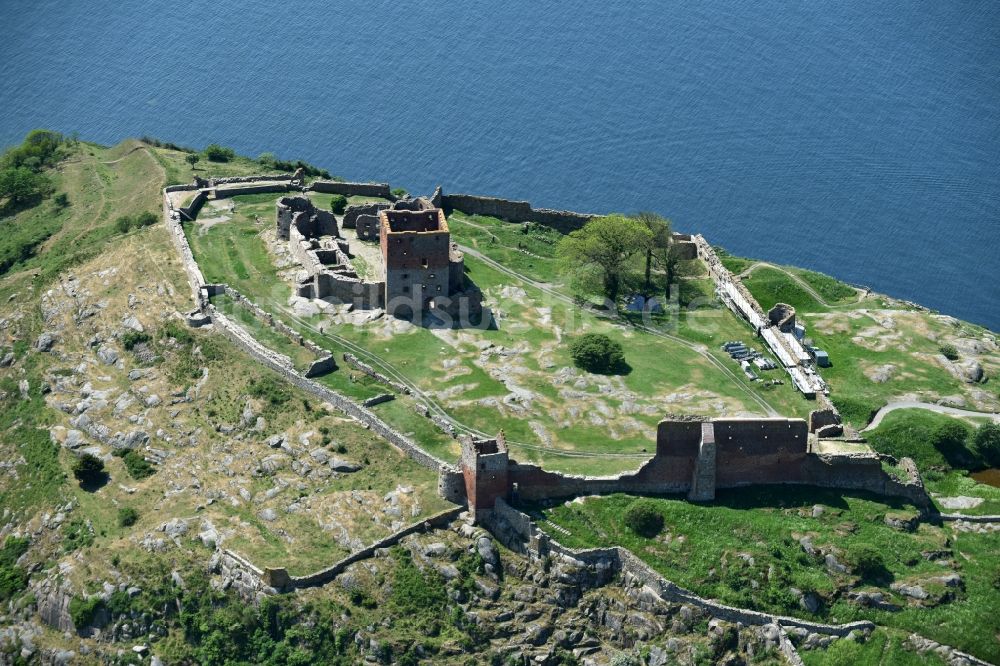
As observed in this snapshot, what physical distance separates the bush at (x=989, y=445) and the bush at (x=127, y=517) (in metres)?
60.8

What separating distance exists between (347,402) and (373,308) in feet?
47.1

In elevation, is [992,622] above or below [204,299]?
below

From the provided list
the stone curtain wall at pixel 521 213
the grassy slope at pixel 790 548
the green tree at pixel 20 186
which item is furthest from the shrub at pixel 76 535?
the green tree at pixel 20 186

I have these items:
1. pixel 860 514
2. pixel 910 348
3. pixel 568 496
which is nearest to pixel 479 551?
pixel 568 496

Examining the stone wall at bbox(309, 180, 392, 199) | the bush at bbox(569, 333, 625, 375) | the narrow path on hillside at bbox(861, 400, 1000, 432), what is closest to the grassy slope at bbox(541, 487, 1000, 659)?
the narrow path on hillside at bbox(861, 400, 1000, 432)

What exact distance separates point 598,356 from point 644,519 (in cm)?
1792

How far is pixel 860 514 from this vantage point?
97.8 m

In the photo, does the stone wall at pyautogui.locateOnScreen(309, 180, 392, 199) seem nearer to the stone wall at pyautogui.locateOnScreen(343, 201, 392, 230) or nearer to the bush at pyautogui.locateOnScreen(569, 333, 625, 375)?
the stone wall at pyautogui.locateOnScreen(343, 201, 392, 230)

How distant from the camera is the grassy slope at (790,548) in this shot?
92.1 meters

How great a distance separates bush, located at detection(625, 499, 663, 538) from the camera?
95188mm

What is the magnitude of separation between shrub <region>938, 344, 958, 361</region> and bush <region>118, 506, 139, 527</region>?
64533 millimetres

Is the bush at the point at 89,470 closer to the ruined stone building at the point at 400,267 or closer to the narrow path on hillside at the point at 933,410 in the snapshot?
the ruined stone building at the point at 400,267

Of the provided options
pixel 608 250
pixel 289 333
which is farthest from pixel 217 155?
pixel 608 250

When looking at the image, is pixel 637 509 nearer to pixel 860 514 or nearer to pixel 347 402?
pixel 860 514
